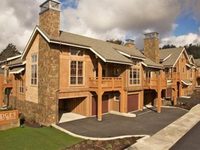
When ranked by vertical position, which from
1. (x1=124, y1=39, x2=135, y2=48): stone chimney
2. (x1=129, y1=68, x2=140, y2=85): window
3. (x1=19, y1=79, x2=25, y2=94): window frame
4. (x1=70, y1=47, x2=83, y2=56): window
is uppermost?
(x1=124, y1=39, x2=135, y2=48): stone chimney

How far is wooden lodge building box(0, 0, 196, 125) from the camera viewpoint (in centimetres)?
1895

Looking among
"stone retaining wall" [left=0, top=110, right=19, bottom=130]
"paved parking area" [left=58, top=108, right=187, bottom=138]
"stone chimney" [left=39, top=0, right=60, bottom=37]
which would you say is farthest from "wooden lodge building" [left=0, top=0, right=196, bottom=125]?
"stone retaining wall" [left=0, top=110, right=19, bottom=130]

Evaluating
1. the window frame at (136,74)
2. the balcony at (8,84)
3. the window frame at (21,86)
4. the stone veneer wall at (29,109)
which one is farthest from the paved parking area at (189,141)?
the balcony at (8,84)

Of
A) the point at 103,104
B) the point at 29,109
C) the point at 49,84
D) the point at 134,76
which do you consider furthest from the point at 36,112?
the point at 134,76

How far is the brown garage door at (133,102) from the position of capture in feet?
85.3

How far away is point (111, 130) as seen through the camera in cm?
1759

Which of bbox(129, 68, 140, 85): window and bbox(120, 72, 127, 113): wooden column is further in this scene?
bbox(129, 68, 140, 85): window

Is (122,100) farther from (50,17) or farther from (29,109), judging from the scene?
(50,17)

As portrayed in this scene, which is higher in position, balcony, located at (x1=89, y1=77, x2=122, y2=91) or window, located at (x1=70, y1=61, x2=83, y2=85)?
window, located at (x1=70, y1=61, x2=83, y2=85)

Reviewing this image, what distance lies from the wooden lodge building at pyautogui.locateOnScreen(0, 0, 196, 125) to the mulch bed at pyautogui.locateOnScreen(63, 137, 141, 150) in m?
5.66

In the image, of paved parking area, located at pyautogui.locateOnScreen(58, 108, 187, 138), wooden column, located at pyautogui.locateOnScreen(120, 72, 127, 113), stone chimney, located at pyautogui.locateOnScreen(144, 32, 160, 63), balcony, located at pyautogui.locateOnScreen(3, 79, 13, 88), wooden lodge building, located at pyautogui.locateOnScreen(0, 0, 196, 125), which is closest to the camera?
paved parking area, located at pyautogui.locateOnScreen(58, 108, 187, 138)

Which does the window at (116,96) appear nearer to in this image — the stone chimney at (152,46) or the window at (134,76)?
the window at (134,76)

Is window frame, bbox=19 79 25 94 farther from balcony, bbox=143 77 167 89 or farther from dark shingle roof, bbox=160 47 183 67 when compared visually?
dark shingle roof, bbox=160 47 183 67

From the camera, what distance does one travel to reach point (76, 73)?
824 inches
